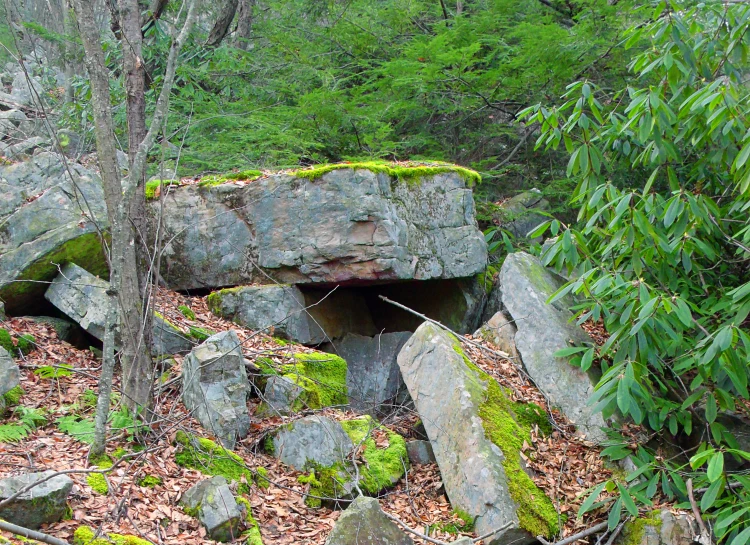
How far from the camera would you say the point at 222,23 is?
33.3 feet

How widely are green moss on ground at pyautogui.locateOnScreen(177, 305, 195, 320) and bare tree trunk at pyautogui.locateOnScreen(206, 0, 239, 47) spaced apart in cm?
559

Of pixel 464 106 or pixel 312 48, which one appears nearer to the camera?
pixel 464 106

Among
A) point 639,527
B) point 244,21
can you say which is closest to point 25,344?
point 639,527

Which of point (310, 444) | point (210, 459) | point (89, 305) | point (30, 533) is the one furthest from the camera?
point (89, 305)

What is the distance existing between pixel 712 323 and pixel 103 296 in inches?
205

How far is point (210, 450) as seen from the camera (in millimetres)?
4434

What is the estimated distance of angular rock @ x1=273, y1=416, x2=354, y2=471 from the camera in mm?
4730

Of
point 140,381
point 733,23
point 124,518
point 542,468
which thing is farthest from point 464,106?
point 124,518

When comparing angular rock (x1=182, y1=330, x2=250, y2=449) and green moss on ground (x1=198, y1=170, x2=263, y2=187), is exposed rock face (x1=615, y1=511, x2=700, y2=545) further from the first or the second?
green moss on ground (x1=198, y1=170, x2=263, y2=187)

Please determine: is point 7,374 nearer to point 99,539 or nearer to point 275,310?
point 99,539

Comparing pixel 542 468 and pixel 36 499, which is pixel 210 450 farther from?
pixel 542 468

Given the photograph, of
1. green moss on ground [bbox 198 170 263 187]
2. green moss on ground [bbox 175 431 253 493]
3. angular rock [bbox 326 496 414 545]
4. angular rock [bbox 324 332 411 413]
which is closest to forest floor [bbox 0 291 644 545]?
green moss on ground [bbox 175 431 253 493]

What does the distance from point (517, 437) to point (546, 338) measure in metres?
1.09

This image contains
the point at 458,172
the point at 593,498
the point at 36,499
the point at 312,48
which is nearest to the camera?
the point at 36,499
